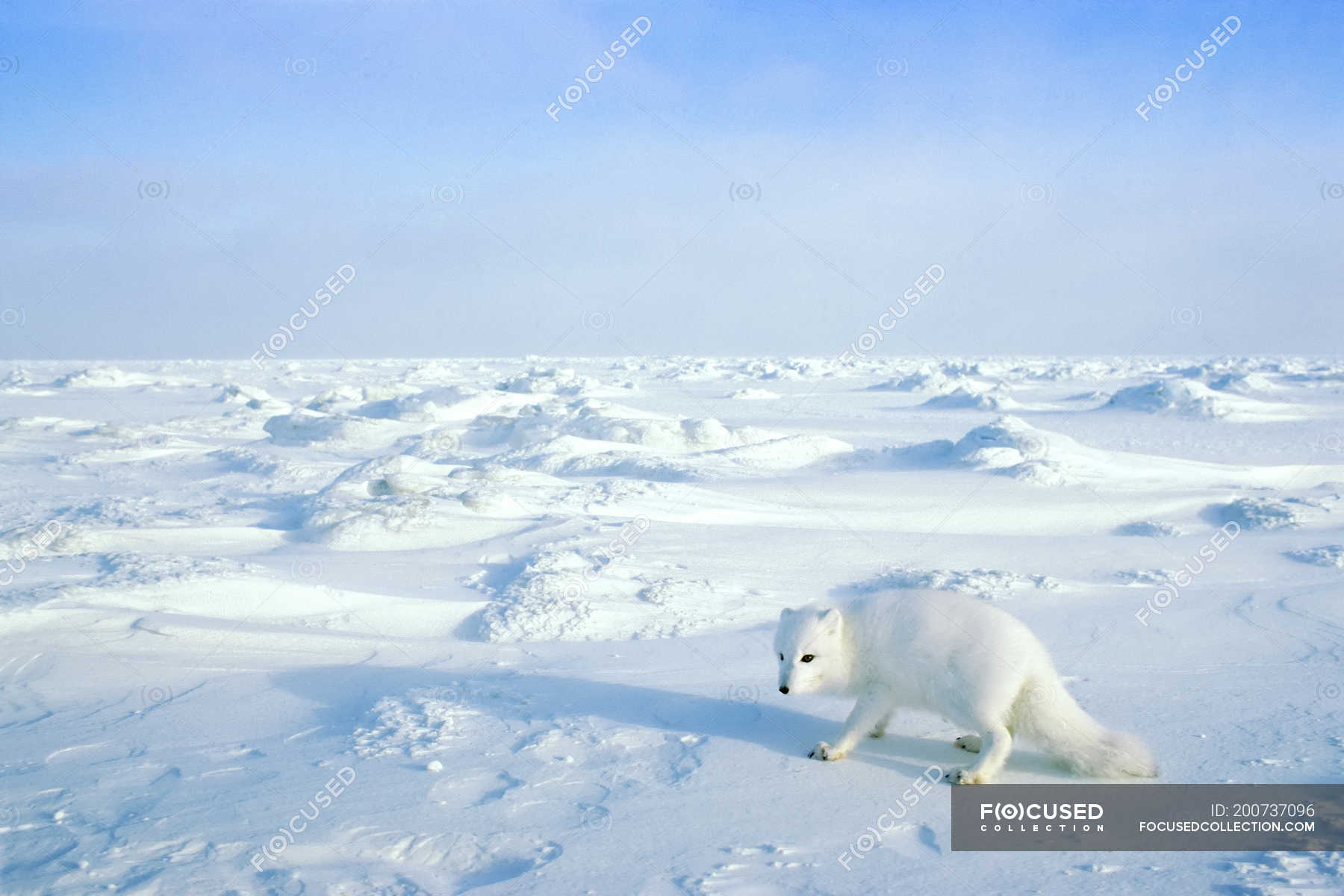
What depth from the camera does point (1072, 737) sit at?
9.05ft

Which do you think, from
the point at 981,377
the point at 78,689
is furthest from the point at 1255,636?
the point at 981,377

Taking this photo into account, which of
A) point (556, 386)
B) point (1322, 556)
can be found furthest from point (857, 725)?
point (556, 386)

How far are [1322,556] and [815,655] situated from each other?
5.01 meters

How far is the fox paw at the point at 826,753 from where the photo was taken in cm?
301

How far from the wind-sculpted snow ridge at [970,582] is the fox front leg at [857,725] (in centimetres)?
240

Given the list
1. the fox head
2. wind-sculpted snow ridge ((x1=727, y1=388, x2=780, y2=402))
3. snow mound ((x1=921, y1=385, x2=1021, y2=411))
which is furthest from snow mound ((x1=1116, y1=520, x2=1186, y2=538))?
wind-sculpted snow ridge ((x1=727, y1=388, x2=780, y2=402))

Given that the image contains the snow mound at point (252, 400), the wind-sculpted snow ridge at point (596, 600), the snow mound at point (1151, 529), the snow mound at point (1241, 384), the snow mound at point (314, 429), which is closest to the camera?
the wind-sculpted snow ridge at point (596, 600)

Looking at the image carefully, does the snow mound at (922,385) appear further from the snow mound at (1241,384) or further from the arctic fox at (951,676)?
the arctic fox at (951,676)

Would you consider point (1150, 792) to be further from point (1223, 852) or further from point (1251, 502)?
point (1251, 502)

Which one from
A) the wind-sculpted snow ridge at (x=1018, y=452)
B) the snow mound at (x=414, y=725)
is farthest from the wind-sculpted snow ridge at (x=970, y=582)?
the wind-sculpted snow ridge at (x=1018, y=452)

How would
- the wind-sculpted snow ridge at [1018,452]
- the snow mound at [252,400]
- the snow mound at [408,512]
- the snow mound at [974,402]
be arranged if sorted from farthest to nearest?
the snow mound at [974,402], the snow mound at [252,400], the wind-sculpted snow ridge at [1018,452], the snow mound at [408,512]

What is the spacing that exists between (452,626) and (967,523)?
16.1 ft

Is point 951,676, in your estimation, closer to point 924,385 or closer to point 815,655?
point 815,655

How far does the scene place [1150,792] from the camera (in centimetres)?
261
